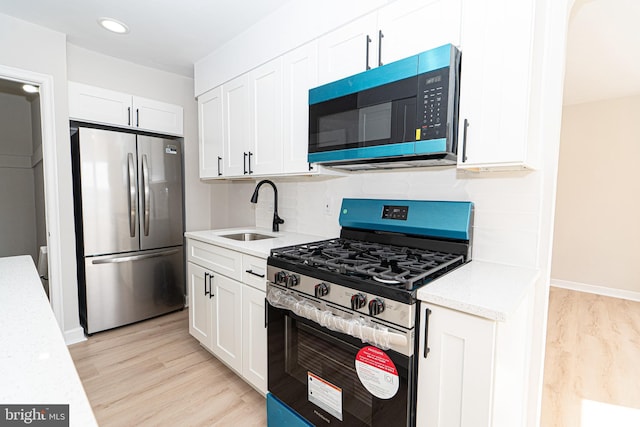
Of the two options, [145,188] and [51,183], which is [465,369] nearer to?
[145,188]

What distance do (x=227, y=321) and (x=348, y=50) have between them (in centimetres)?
181

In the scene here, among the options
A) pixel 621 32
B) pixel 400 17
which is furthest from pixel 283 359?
pixel 621 32

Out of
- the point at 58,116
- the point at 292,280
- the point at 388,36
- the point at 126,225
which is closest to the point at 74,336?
the point at 126,225

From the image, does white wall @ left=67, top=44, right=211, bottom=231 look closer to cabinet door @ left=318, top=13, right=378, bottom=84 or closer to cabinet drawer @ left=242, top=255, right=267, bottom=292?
cabinet drawer @ left=242, top=255, right=267, bottom=292

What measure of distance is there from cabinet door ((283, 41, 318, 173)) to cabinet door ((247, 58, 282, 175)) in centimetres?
7

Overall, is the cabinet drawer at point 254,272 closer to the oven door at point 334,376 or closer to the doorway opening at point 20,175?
the oven door at point 334,376

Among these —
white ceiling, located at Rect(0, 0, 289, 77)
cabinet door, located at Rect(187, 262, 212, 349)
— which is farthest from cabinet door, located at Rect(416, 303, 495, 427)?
white ceiling, located at Rect(0, 0, 289, 77)

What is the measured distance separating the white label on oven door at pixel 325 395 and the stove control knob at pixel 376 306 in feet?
1.40

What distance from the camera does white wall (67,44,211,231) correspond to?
2.67 meters

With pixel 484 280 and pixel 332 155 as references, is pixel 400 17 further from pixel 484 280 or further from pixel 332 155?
pixel 484 280

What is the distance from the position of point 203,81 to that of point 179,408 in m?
2.53

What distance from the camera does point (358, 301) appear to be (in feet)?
3.84

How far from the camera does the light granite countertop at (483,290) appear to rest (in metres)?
0.94

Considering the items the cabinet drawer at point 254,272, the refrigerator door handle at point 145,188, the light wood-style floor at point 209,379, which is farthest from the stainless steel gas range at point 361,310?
the refrigerator door handle at point 145,188
